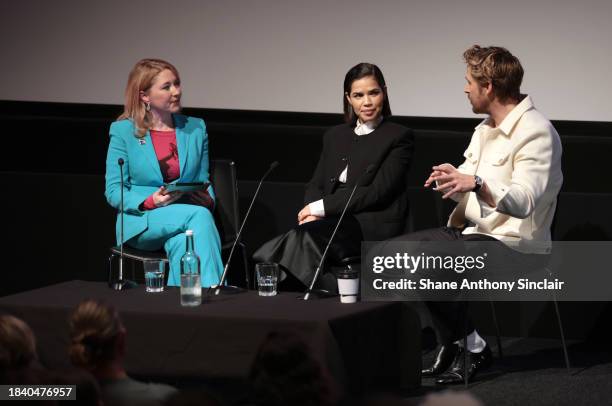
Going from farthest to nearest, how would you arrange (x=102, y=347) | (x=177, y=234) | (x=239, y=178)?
(x=239, y=178) < (x=177, y=234) < (x=102, y=347)

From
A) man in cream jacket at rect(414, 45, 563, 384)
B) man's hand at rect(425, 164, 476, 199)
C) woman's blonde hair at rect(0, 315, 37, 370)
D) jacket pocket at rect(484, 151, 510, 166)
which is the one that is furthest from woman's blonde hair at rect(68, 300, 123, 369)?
jacket pocket at rect(484, 151, 510, 166)

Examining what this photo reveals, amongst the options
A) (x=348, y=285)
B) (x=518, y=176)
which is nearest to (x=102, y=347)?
(x=348, y=285)

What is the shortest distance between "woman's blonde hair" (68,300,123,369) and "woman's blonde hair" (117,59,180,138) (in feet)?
8.21

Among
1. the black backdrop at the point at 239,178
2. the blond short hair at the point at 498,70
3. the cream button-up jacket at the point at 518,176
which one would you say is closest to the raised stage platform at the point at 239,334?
the cream button-up jacket at the point at 518,176

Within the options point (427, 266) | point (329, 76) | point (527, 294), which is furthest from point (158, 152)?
point (527, 294)

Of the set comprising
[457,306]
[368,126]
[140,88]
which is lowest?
[457,306]

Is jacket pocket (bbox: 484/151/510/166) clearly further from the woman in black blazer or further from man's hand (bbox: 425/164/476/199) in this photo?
the woman in black blazer

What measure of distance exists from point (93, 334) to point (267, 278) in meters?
1.28

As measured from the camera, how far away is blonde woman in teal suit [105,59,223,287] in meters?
4.75

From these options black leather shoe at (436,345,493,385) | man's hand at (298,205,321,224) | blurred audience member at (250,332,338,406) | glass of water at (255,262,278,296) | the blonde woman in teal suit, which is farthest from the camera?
the blonde woman in teal suit

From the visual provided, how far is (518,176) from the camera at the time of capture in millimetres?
4039

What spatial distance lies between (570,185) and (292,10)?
1684 millimetres

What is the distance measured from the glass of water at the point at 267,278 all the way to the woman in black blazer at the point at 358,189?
0.61m

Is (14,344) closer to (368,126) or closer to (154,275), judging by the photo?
(154,275)
